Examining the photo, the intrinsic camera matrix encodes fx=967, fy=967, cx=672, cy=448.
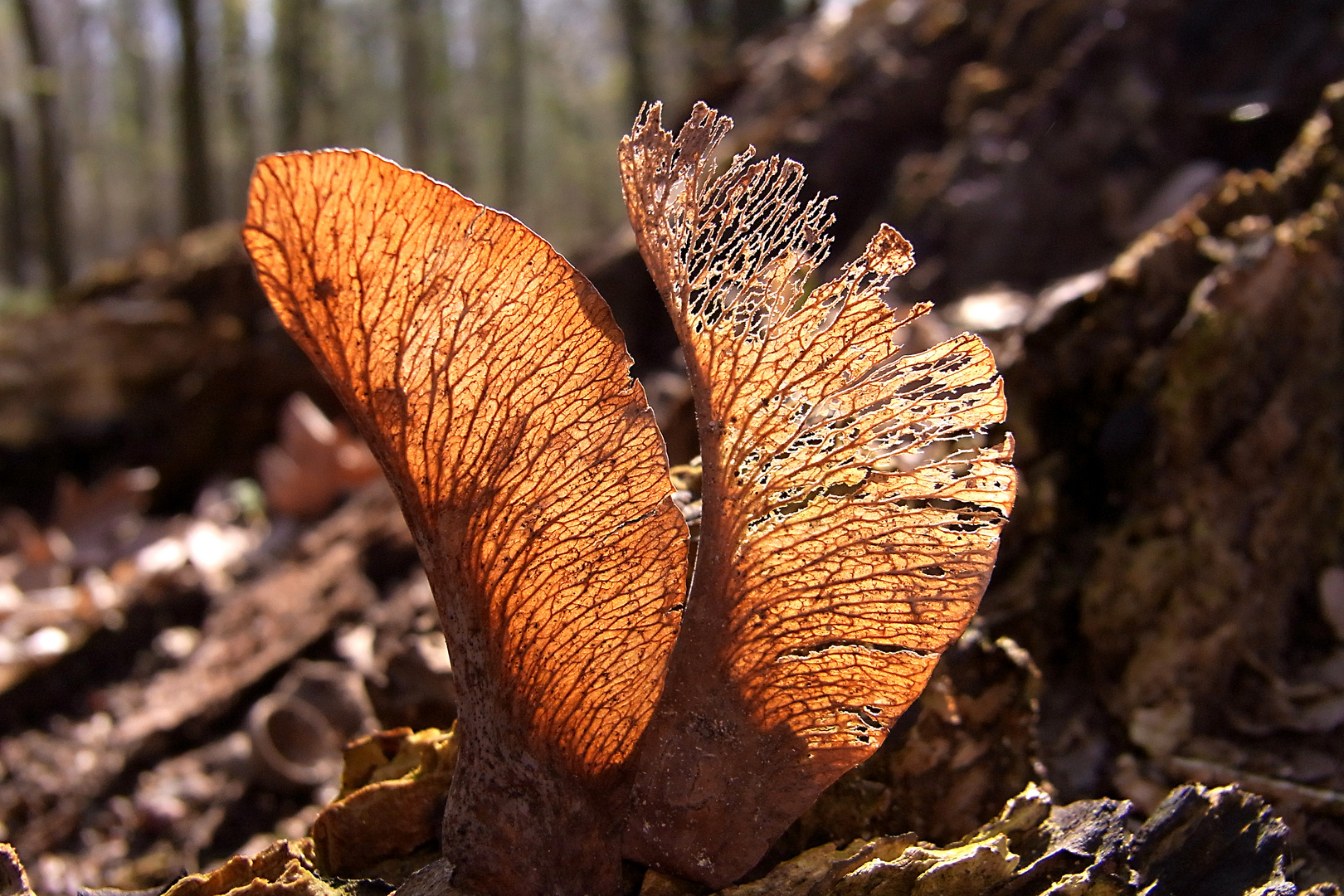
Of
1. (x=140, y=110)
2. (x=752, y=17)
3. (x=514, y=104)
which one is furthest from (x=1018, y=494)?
(x=140, y=110)

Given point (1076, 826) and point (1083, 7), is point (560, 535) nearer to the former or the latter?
point (1076, 826)

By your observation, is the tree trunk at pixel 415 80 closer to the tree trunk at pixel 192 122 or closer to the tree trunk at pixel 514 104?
the tree trunk at pixel 514 104

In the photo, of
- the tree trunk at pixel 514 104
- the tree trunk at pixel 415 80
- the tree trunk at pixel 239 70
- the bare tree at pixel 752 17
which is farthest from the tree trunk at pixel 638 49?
the tree trunk at pixel 514 104

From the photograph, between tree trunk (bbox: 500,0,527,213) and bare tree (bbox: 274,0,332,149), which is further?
tree trunk (bbox: 500,0,527,213)

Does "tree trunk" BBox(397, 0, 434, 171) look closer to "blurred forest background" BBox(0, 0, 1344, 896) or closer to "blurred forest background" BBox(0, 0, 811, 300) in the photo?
"blurred forest background" BBox(0, 0, 811, 300)

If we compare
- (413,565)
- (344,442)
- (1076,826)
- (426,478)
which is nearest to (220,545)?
(344,442)

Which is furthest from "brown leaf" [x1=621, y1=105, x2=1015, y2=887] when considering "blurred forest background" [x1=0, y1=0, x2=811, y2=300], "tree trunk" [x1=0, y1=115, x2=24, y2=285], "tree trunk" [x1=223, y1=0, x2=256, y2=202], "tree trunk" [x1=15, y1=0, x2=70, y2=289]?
"tree trunk" [x1=223, y1=0, x2=256, y2=202]
